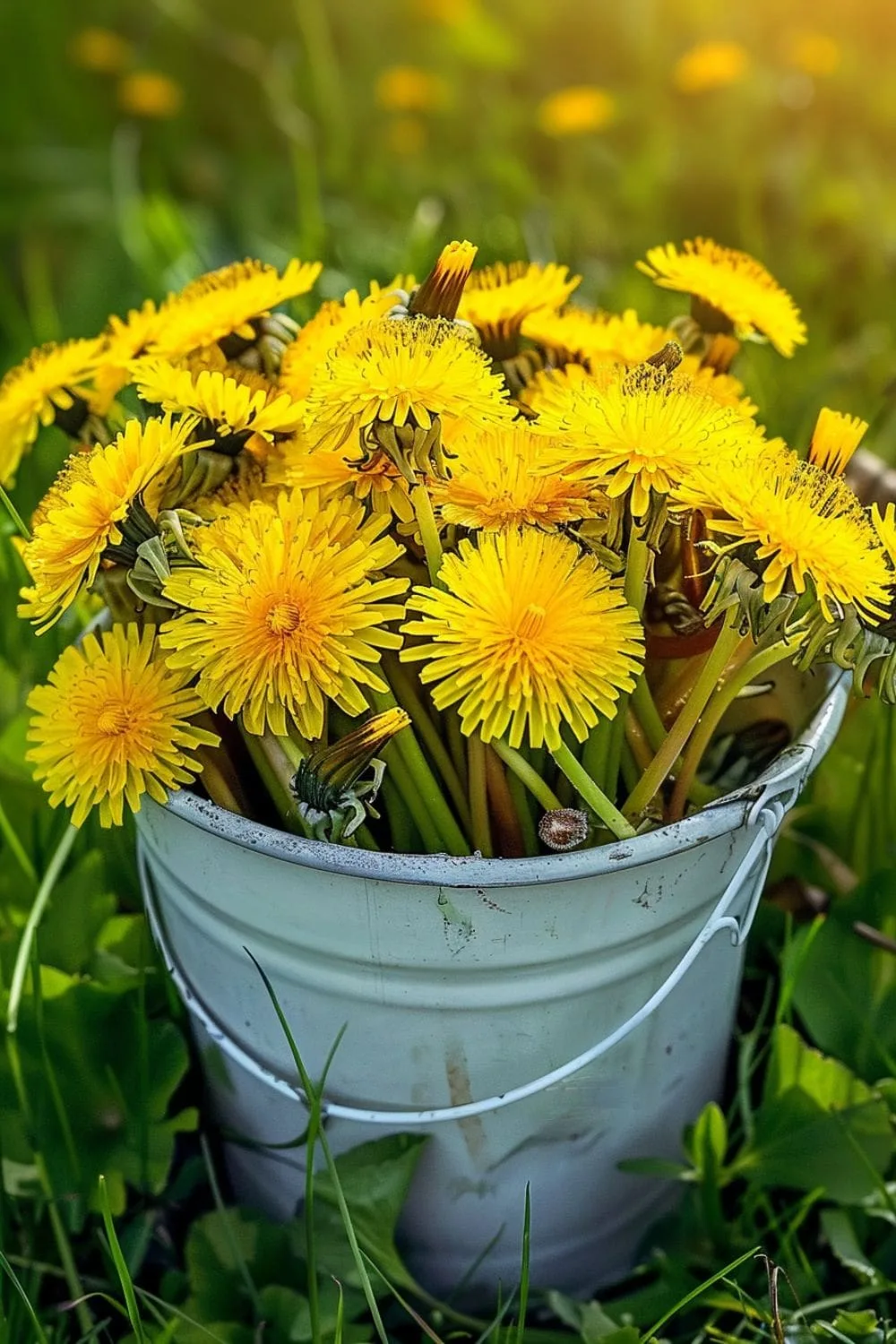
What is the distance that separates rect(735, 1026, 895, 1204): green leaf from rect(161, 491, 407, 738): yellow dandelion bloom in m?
0.43

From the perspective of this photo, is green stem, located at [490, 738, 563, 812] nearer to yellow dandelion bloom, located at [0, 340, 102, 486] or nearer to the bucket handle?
the bucket handle

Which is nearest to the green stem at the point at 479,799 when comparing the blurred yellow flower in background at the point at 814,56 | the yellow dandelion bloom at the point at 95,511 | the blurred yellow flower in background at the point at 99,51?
the yellow dandelion bloom at the point at 95,511

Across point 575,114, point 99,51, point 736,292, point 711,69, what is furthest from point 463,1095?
point 99,51

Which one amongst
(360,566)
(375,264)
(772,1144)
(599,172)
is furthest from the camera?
(599,172)

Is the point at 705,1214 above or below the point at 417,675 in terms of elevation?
below

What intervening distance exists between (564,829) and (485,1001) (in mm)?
121

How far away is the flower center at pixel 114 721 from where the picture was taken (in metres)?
0.62

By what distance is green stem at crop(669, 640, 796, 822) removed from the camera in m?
0.62

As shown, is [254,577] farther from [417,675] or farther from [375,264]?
[375,264]

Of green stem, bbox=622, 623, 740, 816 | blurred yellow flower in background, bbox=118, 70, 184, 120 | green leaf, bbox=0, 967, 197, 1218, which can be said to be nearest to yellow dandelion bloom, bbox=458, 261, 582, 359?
green stem, bbox=622, 623, 740, 816

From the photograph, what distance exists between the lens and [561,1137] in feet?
2.50

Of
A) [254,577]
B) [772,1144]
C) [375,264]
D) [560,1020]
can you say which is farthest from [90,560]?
[375,264]

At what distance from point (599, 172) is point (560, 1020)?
160 centimetres

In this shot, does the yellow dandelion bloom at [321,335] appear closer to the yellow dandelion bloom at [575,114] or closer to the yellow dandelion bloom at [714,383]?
the yellow dandelion bloom at [714,383]
